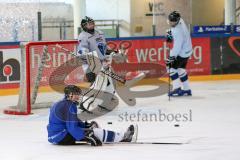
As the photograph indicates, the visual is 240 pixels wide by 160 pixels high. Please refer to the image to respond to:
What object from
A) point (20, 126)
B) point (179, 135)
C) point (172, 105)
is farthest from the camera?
point (172, 105)

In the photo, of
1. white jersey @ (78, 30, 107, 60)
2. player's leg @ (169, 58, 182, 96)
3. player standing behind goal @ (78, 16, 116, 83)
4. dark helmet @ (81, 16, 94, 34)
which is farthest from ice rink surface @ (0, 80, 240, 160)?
dark helmet @ (81, 16, 94, 34)

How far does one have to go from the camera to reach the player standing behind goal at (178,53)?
11188 millimetres

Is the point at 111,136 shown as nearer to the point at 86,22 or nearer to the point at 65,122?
the point at 65,122

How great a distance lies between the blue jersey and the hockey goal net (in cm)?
311

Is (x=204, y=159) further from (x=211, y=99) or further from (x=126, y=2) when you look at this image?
(x=126, y=2)

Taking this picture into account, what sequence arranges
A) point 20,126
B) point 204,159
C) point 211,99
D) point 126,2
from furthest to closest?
point 126,2 → point 211,99 → point 20,126 → point 204,159

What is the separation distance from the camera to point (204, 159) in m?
6.31

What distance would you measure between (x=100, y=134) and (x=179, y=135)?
1166 millimetres

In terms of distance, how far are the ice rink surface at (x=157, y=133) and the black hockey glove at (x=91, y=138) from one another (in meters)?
0.07

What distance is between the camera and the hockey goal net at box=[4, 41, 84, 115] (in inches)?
396

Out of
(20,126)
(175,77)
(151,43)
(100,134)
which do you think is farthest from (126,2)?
(100,134)

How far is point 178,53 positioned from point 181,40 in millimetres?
239

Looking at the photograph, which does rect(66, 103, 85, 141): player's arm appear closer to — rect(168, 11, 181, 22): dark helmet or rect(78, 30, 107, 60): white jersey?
rect(78, 30, 107, 60): white jersey

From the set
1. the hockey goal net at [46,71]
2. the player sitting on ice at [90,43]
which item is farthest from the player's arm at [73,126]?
the hockey goal net at [46,71]
